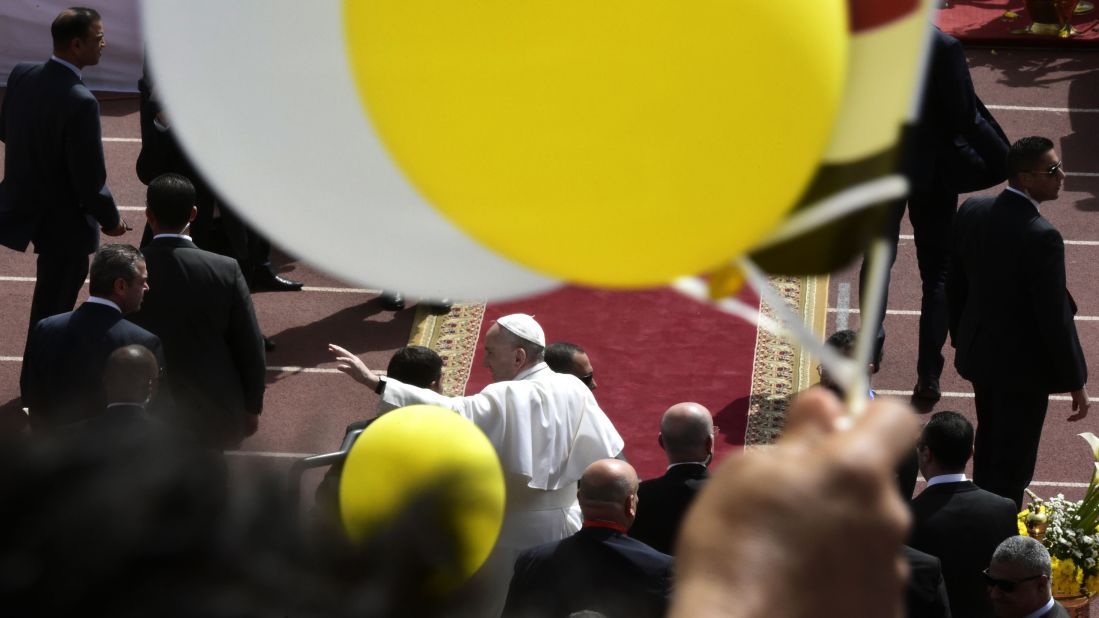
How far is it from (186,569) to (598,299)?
24.8 feet

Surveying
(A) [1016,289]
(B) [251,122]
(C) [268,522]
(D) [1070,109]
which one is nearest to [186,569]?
(C) [268,522]

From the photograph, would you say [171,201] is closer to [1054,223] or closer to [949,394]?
[949,394]

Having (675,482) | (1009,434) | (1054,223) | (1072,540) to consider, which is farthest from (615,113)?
(1054,223)

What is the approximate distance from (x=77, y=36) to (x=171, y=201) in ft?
5.53

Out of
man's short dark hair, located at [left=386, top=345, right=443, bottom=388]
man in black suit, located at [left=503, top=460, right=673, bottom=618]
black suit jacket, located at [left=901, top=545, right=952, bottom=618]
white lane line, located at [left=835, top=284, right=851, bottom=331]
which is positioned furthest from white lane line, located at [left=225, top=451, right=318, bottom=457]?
white lane line, located at [left=835, top=284, right=851, bottom=331]

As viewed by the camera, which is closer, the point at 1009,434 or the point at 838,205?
the point at 838,205

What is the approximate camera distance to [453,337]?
8.23 m

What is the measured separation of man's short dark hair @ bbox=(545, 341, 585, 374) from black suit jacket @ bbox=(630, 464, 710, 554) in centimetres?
115

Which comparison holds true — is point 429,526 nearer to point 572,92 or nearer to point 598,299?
point 572,92

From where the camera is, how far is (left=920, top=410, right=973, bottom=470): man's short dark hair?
478cm

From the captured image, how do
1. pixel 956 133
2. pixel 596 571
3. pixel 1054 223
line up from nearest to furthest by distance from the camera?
pixel 596 571, pixel 956 133, pixel 1054 223

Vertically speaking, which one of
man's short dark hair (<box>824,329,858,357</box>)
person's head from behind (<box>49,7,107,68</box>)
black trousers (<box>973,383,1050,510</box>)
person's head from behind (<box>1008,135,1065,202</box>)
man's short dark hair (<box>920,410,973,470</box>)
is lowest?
black trousers (<box>973,383,1050,510</box>)

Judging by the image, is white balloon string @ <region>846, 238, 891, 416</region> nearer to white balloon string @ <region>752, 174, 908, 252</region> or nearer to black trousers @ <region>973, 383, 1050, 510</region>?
white balloon string @ <region>752, 174, 908, 252</region>

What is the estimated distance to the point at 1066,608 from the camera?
4758 millimetres
